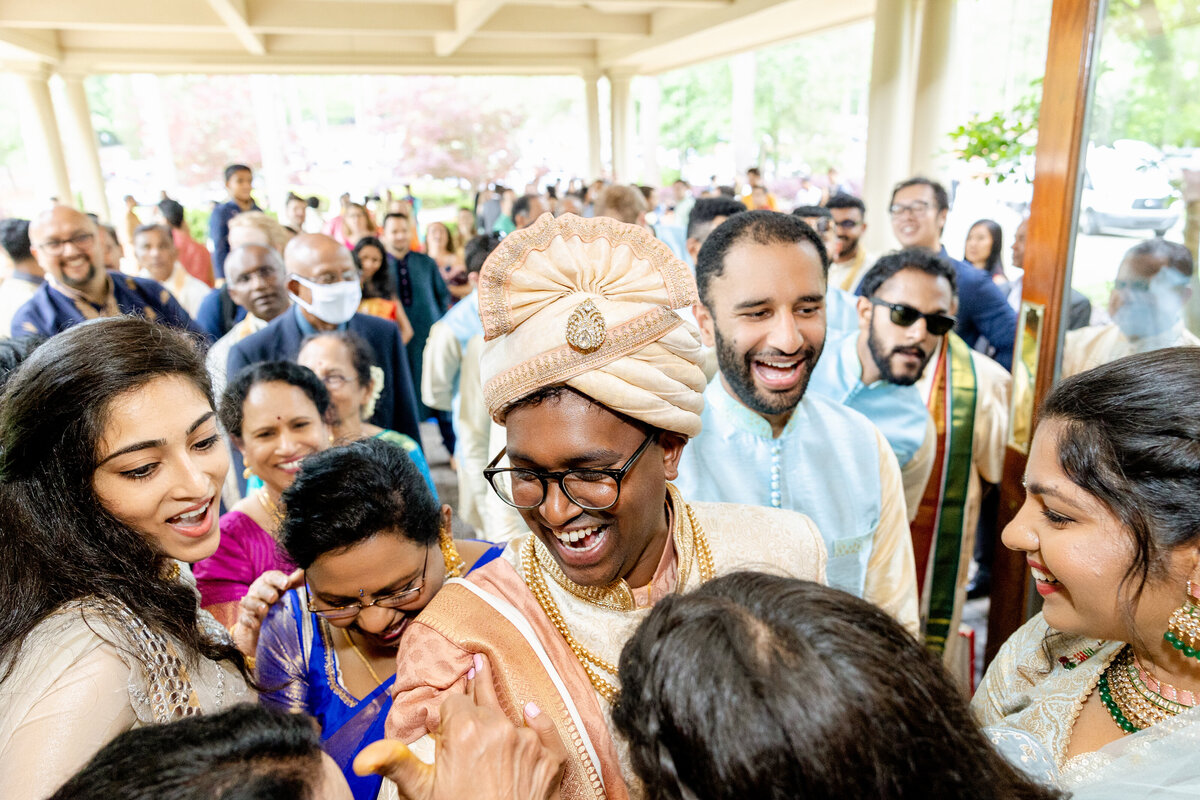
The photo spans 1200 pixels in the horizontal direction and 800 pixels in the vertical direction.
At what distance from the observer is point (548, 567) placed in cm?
133

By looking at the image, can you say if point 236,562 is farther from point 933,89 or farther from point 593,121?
point 593,121

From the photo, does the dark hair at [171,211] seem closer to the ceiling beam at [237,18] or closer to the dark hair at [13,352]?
the ceiling beam at [237,18]

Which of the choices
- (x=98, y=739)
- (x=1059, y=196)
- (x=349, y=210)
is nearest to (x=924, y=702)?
(x=98, y=739)

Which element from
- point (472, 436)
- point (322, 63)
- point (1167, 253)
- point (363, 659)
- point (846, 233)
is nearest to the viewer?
point (363, 659)

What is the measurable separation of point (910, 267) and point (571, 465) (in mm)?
2022

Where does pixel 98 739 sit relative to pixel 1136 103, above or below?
below

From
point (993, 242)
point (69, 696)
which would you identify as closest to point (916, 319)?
point (69, 696)

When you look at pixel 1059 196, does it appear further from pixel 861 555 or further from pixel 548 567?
pixel 548 567

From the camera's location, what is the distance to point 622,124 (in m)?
16.3

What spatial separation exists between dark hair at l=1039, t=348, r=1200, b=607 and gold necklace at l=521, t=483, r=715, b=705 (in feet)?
2.04

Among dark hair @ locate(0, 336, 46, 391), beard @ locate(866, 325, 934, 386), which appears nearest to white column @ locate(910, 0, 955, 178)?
beard @ locate(866, 325, 934, 386)

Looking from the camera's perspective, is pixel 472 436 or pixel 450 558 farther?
pixel 472 436

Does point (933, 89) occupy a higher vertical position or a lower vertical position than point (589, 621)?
higher

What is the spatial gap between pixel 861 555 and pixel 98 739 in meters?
1.72
